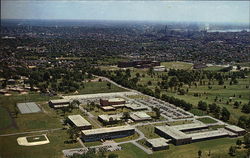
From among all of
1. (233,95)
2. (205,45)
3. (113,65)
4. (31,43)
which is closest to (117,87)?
(233,95)

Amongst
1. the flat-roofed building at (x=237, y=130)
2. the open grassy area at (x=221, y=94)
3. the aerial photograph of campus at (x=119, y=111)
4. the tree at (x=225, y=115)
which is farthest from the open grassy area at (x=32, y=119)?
the open grassy area at (x=221, y=94)

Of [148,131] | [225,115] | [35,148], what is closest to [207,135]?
[148,131]

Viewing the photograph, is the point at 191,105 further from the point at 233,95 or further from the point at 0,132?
the point at 0,132

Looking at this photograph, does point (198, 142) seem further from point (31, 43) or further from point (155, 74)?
point (31, 43)

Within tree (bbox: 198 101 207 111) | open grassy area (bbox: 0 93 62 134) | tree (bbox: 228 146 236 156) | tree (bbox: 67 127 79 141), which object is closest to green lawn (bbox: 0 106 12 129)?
open grassy area (bbox: 0 93 62 134)

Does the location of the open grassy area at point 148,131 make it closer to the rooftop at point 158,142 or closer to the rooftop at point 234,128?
the rooftop at point 158,142

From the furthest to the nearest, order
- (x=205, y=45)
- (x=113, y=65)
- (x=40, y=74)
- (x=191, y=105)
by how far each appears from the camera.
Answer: (x=205, y=45) < (x=113, y=65) < (x=40, y=74) < (x=191, y=105)

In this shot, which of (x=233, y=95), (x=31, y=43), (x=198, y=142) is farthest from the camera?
(x=31, y=43)

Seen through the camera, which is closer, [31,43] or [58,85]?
[58,85]
